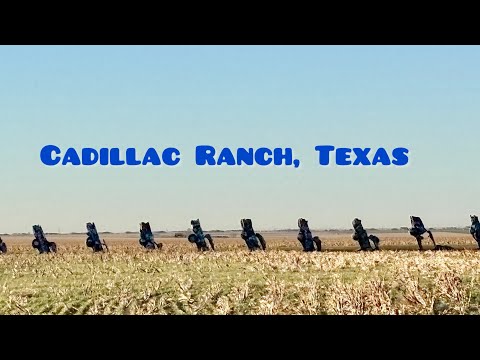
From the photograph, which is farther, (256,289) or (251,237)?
(251,237)

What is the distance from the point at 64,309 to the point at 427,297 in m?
8.14

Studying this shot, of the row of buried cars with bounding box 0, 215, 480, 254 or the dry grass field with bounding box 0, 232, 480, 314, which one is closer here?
the dry grass field with bounding box 0, 232, 480, 314

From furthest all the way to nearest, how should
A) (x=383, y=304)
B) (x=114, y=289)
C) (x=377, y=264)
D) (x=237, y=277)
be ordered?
(x=377, y=264), (x=237, y=277), (x=114, y=289), (x=383, y=304)

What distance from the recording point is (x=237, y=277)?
21.0m

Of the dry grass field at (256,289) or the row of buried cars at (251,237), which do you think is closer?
the dry grass field at (256,289)

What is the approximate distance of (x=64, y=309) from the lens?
1745 cm
